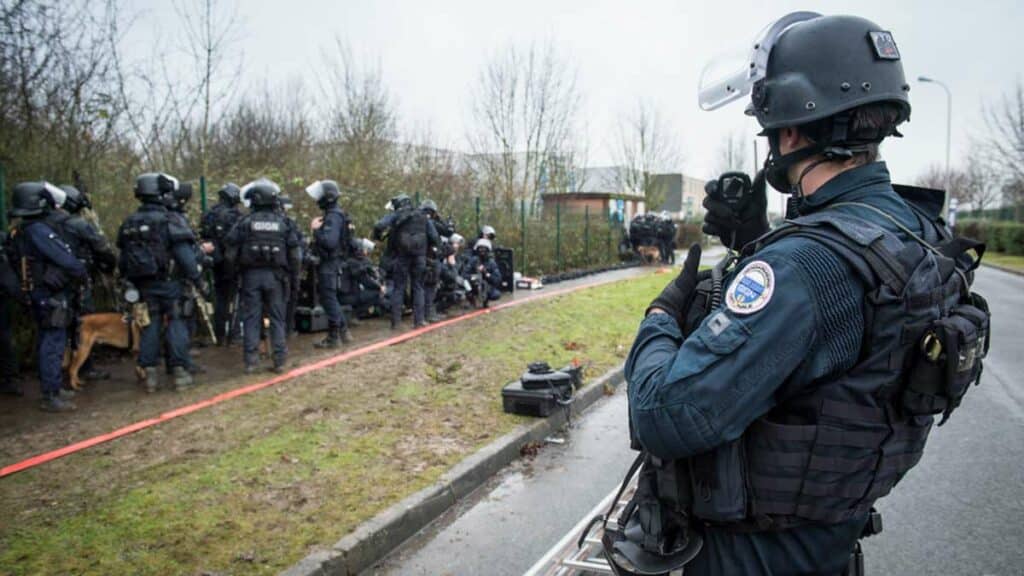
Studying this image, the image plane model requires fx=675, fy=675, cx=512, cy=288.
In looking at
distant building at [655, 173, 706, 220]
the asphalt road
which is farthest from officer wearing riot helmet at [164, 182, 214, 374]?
distant building at [655, 173, 706, 220]

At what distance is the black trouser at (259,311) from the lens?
7434 mm

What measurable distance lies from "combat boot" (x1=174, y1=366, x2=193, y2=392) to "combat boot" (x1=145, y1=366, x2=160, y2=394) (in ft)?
0.63

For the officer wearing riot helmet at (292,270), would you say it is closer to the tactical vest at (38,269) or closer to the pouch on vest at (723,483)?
the tactical vest at (38,269)

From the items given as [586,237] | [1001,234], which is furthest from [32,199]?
[1001,234]

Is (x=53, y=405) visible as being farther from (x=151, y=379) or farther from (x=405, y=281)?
(x=405, y=281)

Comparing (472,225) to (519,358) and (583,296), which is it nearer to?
(583,296)

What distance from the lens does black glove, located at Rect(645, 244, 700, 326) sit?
1.79 metres

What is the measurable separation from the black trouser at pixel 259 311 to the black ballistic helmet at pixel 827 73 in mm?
6607

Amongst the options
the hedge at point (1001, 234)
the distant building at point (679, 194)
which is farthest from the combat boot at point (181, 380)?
the hedge at point (1001, 234)

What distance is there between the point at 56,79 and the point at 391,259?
4.71 metres

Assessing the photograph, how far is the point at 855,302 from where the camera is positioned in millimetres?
1471

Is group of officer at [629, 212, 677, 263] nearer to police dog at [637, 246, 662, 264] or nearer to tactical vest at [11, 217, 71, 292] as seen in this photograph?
police dog at [637, 246, 662, 264]

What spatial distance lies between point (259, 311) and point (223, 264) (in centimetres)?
167

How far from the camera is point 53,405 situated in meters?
6.14
